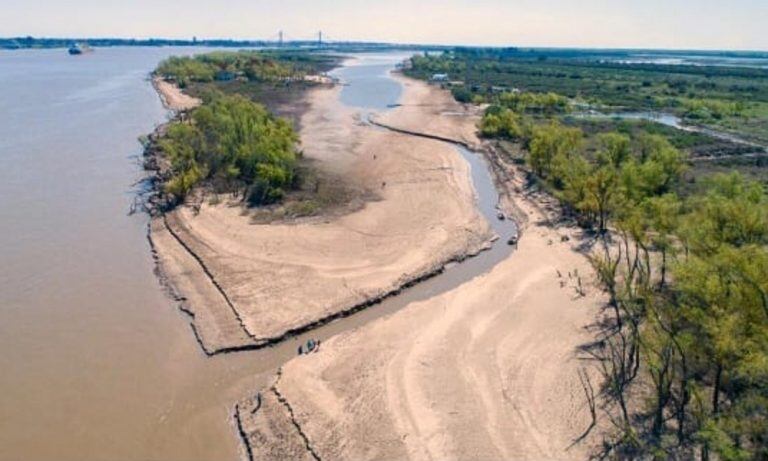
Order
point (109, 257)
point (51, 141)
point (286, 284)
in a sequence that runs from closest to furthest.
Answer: point (286, 284), point (109, 257), point (51, 141)

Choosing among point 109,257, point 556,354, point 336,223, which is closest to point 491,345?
point 556,354

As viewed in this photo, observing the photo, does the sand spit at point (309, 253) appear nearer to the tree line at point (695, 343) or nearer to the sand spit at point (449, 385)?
the sand spit at point (449, 385)

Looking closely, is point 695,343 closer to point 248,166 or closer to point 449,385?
point 449,385

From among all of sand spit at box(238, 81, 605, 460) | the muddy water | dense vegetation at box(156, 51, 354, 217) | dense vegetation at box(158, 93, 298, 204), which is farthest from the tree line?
dense vegetation at box(158, 93, 298, 204)

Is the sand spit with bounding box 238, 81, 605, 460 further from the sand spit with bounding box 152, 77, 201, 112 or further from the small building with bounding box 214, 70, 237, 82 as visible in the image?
the small building with bounding box 214, 70, 237, 82

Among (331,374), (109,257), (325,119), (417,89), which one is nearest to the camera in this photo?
(331,374)

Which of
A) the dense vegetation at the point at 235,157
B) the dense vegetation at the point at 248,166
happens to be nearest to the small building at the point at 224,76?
the dense vegetation at the point at 248,166

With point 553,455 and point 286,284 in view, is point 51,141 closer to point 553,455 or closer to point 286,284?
point 286,284
